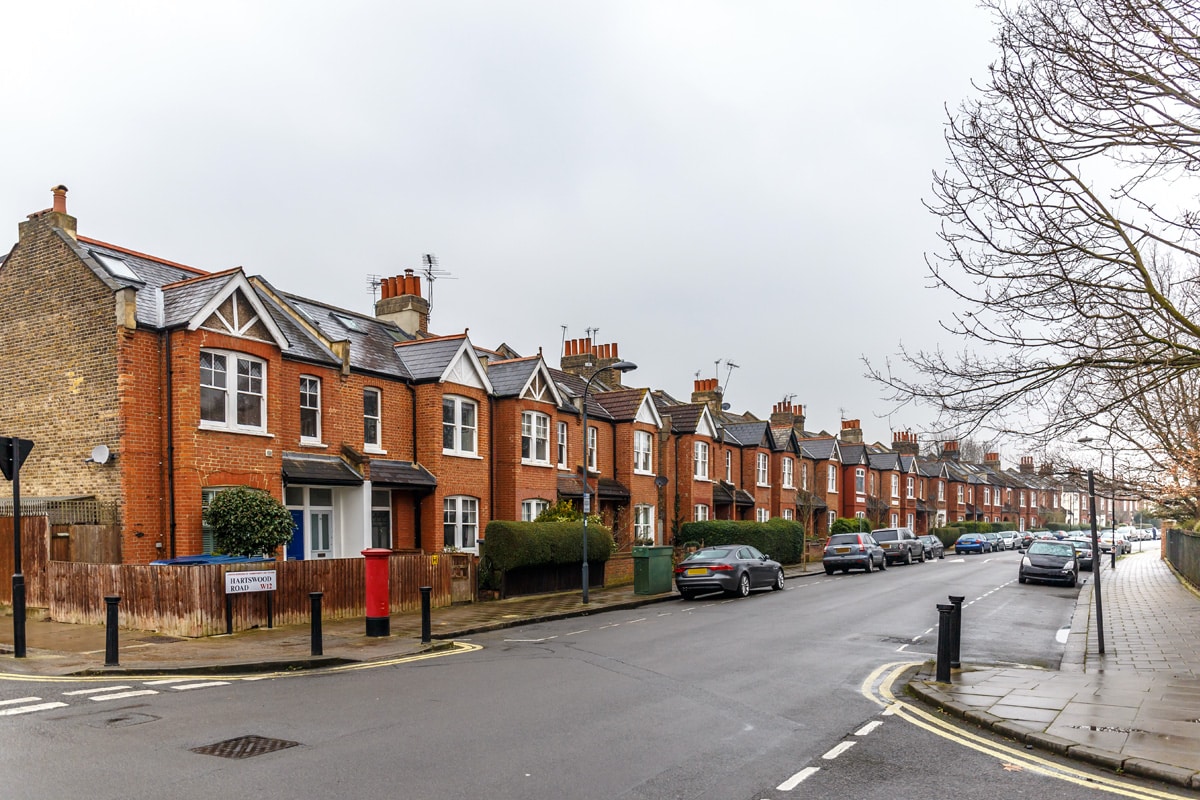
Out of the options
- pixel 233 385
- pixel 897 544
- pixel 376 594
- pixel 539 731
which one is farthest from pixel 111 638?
pixel 897 544

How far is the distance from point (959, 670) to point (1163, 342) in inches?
203

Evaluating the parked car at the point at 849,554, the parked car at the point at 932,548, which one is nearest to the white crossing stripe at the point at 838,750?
the parked car at the point at 849,554

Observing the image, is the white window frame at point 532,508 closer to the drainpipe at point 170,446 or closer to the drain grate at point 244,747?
the drainpipe at point 170,446

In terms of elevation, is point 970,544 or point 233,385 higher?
point 233,385

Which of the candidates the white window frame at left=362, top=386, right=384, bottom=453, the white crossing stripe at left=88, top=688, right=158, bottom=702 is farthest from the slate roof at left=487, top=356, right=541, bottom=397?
the white crossing stripe at left=88, top=688, right=158, bottom=702

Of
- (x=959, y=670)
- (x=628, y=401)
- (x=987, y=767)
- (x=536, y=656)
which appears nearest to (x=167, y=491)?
(x=536, y=656)

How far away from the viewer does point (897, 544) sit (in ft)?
147

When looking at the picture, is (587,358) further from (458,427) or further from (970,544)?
(970,544)

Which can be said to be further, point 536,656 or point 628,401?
point 628,401

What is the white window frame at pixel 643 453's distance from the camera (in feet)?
127

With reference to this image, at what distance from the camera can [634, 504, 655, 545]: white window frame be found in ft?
126

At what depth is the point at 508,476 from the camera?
97.3ft

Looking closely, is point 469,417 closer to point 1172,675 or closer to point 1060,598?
point 1060,598

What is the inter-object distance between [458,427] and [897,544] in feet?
83.3
